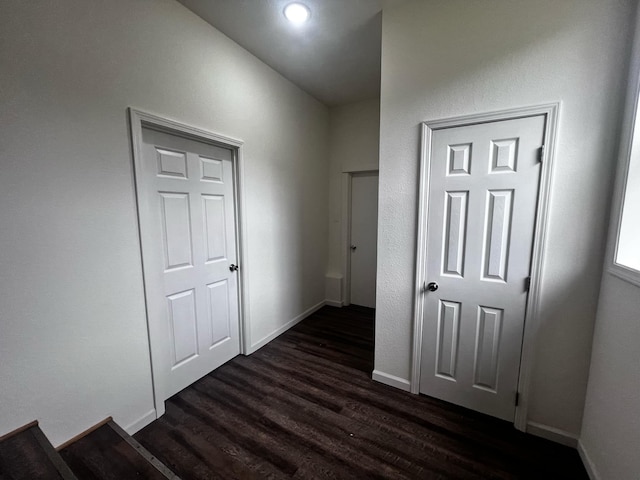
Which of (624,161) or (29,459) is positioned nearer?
(29,459)

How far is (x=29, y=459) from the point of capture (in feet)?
3.64

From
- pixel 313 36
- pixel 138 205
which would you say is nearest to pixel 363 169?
pixel 313 36

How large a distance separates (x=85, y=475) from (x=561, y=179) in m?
2.92

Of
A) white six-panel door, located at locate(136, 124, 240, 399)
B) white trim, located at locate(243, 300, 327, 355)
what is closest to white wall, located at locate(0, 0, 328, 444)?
white six-panel door, located at locate(136, 124, 240, 399)

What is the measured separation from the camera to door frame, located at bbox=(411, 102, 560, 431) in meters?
1.49

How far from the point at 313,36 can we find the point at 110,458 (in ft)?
10.2

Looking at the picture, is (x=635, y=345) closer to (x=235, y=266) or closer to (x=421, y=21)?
(x=421, y=21)

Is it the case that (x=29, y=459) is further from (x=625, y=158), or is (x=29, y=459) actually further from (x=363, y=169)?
(x=363, y=169)

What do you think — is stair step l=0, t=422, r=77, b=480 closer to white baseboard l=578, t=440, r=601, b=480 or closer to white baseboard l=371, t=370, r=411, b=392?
white baseboard l=371, t=370, r=411, b=392

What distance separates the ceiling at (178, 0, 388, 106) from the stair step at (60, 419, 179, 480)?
9.18 feet

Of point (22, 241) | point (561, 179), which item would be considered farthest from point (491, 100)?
point (22, 241)

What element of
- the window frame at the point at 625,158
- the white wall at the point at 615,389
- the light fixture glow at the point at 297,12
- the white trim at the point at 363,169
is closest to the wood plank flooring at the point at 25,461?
the white wall at the point at 615,389

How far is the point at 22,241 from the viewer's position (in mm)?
1220

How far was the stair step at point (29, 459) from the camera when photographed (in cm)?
106
